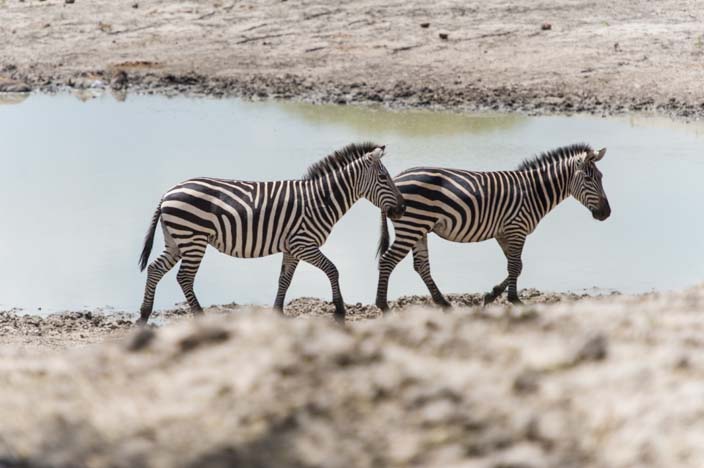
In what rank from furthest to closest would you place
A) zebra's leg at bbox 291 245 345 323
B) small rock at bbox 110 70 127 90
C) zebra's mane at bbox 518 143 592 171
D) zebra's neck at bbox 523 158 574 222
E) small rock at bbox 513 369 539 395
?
1. small rock at bbox 110 70 127 90
2. zebra's mane at bbox 518 143 592 171
3. zebra's neck at bbox 523 158 574 222
4. zebra's leg at bbox 291 245 345 323
5. small rock at bbox 513 369 539 395

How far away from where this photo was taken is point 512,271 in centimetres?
904

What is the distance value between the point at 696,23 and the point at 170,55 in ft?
30.1

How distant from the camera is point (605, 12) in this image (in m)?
20.3

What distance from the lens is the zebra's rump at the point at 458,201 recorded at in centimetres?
888

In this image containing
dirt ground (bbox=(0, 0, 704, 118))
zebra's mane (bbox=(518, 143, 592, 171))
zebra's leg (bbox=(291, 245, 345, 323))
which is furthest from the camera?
dirt ground (bbox=(0, 0, 704, 118))

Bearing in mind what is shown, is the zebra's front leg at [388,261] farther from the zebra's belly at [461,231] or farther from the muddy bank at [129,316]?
the zebra's belly at [461,231]

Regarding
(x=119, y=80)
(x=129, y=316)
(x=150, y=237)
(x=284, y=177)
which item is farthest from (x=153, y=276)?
(x=119, y=80)

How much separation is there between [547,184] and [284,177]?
4.00 meters

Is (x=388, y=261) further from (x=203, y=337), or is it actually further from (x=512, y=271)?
(x=203, y=337)

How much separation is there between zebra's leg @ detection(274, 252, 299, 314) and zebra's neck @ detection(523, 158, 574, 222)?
2.08 m

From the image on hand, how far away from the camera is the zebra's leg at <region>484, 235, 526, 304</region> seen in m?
9.01

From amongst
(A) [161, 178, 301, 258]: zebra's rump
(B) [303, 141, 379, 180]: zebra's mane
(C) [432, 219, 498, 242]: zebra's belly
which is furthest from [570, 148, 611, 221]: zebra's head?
(A) [161, 178, 301, 258]: zebra's rump

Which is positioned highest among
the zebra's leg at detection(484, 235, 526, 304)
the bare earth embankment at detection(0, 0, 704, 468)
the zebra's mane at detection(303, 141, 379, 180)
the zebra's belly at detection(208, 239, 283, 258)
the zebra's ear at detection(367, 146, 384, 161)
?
the bare earth embankment at detection(0, 0, 704, 468)

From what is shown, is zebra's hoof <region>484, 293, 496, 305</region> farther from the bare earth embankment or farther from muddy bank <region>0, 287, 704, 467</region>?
muddy bank <region>0, 287, 704, 467</region>
